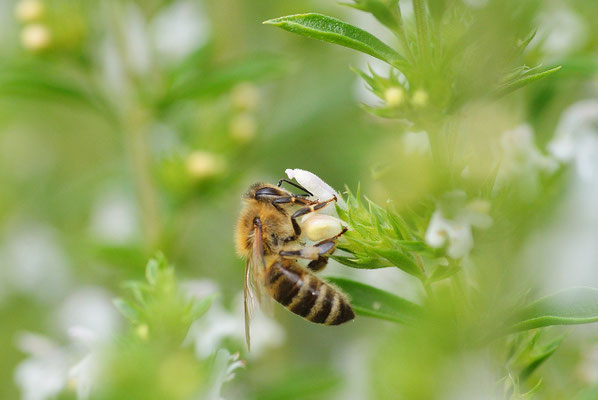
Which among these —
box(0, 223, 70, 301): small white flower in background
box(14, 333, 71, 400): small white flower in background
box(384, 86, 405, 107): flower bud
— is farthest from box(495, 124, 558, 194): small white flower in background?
box(0, 223, 70, 301): small white flower in background

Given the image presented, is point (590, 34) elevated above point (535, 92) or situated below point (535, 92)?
above

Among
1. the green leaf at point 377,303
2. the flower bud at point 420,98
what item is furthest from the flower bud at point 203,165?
the flower bud at point 420,98

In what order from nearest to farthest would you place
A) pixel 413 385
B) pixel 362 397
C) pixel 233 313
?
pixel 413 385
pixel 362 397
pixel 233 313

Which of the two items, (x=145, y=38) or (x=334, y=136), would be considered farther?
(x=334, y=136)

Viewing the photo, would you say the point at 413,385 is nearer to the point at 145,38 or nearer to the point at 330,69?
the point at 145,38

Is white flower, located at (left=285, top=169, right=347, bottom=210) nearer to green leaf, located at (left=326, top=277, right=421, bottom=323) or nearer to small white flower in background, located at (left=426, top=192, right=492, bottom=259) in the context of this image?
green leaf, located at (left=326, top=277, right=421, bottom=323)

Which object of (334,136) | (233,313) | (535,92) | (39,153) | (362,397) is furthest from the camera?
(39,153)

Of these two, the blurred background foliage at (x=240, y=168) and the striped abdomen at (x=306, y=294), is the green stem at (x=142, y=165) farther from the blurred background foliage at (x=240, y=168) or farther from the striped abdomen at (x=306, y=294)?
the striped abdomen at (x=306, y=294)

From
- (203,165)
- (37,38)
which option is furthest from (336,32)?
(37,38)

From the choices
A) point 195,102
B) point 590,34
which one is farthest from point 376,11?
point 195,102
